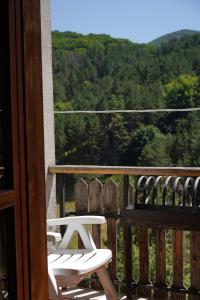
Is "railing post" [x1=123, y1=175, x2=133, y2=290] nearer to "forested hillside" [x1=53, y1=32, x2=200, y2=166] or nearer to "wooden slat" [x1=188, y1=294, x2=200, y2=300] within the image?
"wooden slat" [x1=188, y1=294, x2=200, y2=300]

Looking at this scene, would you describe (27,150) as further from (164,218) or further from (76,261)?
(164,218)

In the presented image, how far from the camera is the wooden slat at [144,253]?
9.55ft

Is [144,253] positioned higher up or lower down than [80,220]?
lower down

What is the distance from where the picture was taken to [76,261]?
251 cm

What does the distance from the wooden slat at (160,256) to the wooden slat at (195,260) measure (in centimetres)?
18

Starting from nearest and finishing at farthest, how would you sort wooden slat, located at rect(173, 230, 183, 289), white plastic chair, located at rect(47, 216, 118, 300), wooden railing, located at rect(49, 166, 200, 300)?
white plastic chair, located at rect(47, 216, 118, 300) < wooden railing, located at rect(49, 166, 200, 300) < wooden slat, located at rect(173, 230, 183, 289)

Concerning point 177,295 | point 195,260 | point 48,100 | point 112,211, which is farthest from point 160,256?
point 48,100

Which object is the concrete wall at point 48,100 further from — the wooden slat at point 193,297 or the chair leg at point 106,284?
the wooden slat at point 193,297

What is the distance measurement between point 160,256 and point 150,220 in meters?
0.33

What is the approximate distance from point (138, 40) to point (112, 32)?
0.59m

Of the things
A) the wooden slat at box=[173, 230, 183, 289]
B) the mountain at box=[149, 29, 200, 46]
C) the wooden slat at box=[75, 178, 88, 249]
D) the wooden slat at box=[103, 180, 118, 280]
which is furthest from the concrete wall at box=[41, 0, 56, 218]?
the mountain at box=[149, 29, 200, 46]

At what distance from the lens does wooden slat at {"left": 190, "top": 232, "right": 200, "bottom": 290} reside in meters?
2.74

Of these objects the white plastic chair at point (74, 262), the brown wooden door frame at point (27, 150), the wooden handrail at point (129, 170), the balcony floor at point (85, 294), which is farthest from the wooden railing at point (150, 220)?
the brown wooden door frame at point (27, 150)

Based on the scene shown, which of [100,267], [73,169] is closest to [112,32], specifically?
[73,169]
